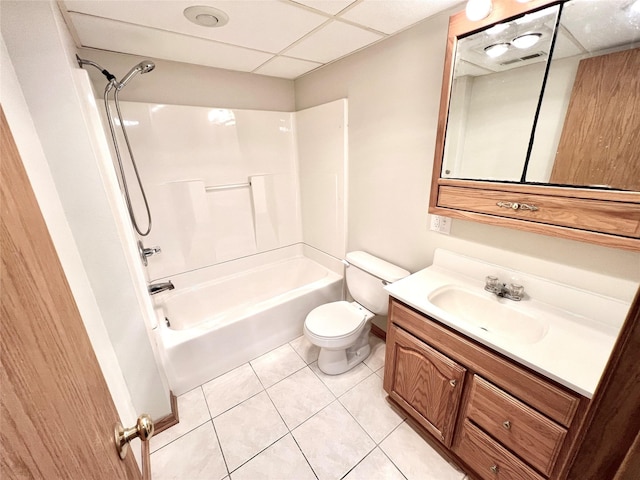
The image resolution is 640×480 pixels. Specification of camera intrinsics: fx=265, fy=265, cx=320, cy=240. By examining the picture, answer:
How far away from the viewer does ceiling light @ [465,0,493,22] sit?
3.56 feet

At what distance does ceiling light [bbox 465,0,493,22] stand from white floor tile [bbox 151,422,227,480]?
2415 millimetres

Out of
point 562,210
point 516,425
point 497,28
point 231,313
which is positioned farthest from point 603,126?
point 231,313

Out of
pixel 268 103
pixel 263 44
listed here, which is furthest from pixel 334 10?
pixel 268 103

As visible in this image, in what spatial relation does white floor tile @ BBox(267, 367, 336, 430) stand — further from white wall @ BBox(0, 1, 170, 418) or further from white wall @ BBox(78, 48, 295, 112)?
white wall @ BBox(78, 48, 295, 112)

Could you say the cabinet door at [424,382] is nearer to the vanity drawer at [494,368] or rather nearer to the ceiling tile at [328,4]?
the vanity drawer at [494,368]

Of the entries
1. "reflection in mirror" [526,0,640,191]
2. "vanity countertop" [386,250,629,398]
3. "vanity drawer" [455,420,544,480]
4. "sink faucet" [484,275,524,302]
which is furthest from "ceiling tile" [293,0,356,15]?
"vanity drawer" [455,420,544,480]

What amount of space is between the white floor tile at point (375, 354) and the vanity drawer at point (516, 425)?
87cm

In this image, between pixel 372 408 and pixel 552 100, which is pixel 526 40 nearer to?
pixel 552 100

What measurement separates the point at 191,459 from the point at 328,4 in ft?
7.69

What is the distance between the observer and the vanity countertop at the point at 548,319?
0.89 m

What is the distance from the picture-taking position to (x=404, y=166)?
1719 millimetres

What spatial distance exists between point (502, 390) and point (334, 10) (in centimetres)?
179

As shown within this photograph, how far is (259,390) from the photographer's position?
1785 mm

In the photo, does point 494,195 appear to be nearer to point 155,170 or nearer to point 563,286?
point 563,286
